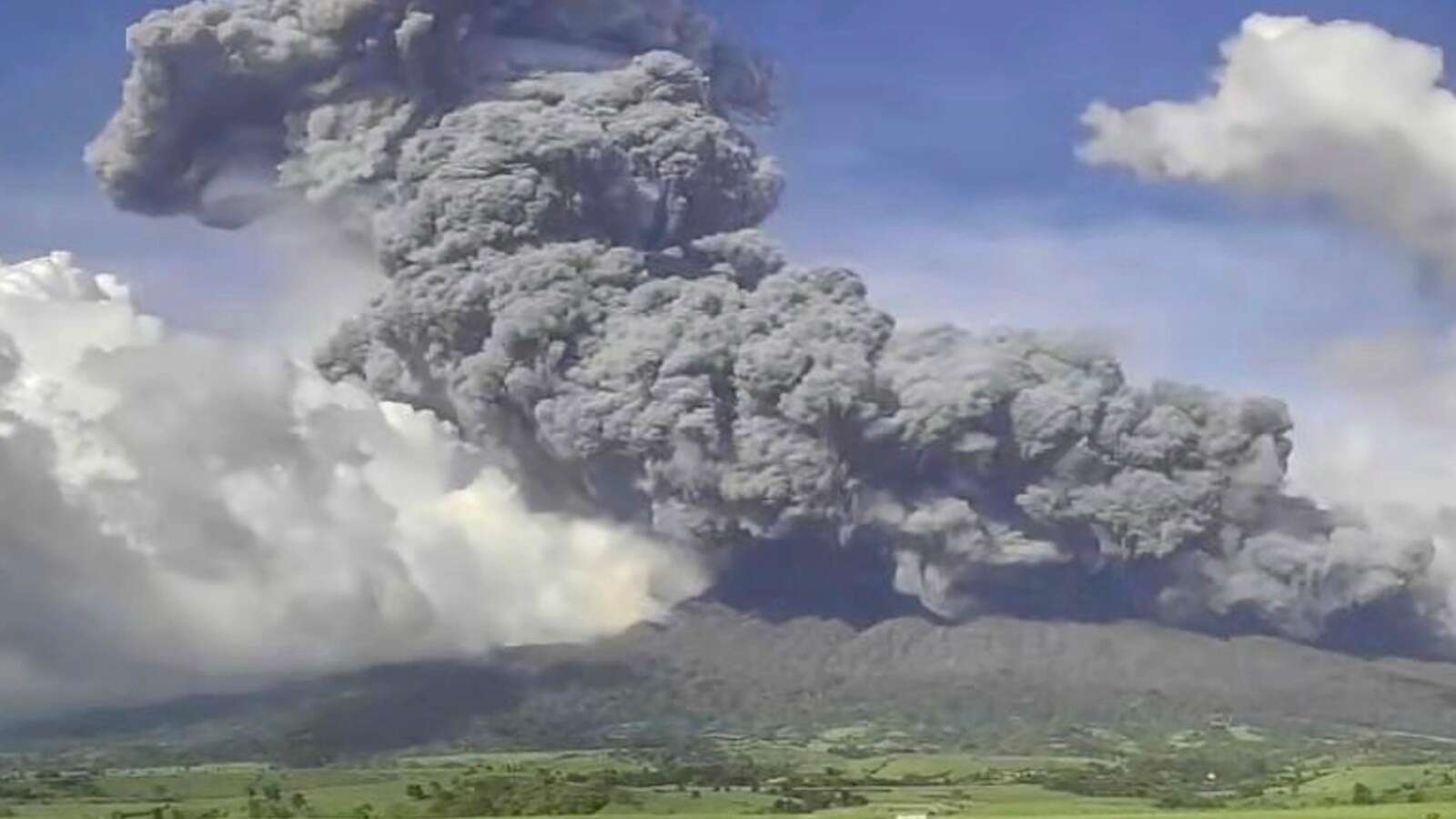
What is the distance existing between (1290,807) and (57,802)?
1617 inches

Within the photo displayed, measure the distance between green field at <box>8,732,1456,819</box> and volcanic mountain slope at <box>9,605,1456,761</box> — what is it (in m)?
13.8

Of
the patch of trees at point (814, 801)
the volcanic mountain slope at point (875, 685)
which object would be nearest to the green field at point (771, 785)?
the patch of trees at point (814, 801)

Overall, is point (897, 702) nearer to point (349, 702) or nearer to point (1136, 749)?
point (1136, 749)

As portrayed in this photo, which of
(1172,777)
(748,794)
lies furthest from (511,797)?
(1172,777)

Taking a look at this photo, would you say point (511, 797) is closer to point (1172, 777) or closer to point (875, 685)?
point (1172, 777)

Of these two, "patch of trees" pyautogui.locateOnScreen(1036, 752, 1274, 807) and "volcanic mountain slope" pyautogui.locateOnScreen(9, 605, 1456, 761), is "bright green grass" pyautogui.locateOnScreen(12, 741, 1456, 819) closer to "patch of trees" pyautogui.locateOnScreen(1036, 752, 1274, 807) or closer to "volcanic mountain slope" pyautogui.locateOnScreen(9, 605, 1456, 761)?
"patch of trees" pyautogui.locateOnScreen(1036, 752, 1274, 807)

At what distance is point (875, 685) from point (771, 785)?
50309mm

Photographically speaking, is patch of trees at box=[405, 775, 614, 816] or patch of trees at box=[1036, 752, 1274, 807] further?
patch of trees at box=[1036, 752, 1274, 807]

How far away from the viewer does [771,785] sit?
85375 mm

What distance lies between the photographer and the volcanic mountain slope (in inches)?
4887

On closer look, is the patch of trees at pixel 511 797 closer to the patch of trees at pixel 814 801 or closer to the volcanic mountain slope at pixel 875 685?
the patch of trees at pixel 814 801

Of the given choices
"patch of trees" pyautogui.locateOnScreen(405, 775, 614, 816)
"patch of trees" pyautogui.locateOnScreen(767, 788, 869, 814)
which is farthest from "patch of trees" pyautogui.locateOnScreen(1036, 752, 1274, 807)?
"patch of trees" pyautogui.locateOnScreen(405, 775, 614, 816)

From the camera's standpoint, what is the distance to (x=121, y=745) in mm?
108438

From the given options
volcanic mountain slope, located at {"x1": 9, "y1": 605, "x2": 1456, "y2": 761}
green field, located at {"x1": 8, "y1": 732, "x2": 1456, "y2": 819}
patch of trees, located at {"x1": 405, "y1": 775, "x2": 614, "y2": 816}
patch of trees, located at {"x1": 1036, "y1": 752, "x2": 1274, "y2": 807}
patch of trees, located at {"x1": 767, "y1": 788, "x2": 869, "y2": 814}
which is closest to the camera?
green field, located at {"x1": 8, "y1": 732, "x2": 1456, "y2": 819}
